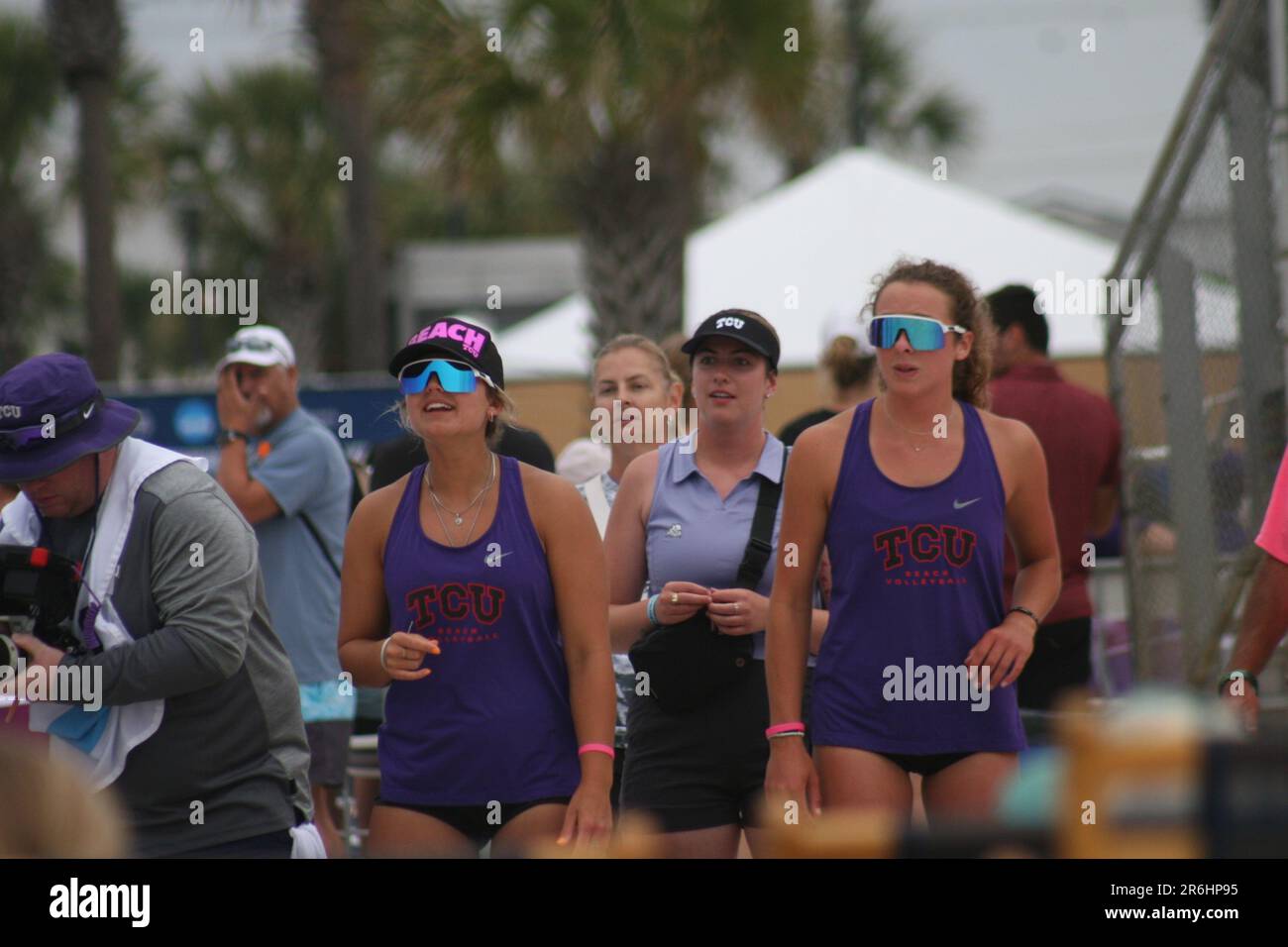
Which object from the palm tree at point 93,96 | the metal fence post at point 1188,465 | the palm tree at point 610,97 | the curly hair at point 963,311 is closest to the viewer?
the curly hair at point 963,311

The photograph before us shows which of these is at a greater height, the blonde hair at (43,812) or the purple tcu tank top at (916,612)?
the purple tcu tank top at (916,612)

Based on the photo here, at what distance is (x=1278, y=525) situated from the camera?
4.09 metres

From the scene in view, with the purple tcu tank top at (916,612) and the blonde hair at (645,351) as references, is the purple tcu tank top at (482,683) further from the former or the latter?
the blonde hair at (645,351)

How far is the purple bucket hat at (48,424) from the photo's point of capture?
345cm

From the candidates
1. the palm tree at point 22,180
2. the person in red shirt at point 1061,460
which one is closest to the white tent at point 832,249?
the person in red shirt at point 1061,460

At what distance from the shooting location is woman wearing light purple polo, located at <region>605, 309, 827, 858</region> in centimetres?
421

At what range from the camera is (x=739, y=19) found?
489 inches

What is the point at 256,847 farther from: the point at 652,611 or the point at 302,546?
the point at 302,546

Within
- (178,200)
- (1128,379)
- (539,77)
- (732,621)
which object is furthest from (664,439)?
(178,200)

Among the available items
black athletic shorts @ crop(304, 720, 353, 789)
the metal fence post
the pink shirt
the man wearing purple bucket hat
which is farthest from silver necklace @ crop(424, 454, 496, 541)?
the metal fence post

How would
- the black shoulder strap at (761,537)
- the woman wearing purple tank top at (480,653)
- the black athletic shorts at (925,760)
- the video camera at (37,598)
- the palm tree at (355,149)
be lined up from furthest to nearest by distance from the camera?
the palm tree at (355,149), the black shoulder strap at (761,537), the black athletic shorts at (925,760), the woman wearing purple tank top at (480,653), the video camera at (37,598)

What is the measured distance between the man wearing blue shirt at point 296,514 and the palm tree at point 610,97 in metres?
6.48

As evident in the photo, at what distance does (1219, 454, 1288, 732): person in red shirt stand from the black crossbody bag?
1215 millimetres

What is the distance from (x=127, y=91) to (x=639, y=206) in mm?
15179
